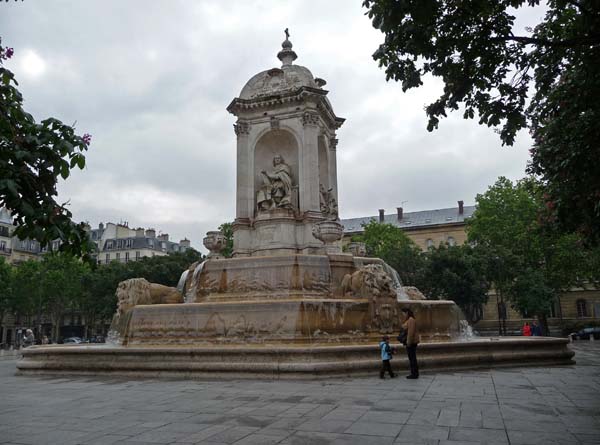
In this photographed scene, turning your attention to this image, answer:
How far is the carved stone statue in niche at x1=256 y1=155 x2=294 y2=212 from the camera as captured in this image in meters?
18.4

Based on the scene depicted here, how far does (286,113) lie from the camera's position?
1914cm

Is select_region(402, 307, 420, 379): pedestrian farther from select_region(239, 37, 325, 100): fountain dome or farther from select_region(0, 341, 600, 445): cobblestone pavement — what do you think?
select_region(239, 37, 325, 100): fountain dome

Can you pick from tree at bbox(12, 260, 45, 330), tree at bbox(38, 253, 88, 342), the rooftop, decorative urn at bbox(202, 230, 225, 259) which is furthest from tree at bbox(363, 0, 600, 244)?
the rooftop

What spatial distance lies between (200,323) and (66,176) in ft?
28.2

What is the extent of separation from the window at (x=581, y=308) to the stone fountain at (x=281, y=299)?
52.7 m

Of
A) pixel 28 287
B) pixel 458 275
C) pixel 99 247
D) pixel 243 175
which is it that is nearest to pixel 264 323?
pixel 243 175

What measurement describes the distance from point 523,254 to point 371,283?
36.7m

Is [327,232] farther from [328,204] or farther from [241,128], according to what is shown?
[241,128]

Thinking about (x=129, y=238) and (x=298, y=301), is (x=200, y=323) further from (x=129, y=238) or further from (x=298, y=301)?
(x=129, y=238)

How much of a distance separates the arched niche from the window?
55.3 m

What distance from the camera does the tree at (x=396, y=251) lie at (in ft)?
163

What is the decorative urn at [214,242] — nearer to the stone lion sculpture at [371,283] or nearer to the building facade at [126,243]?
the stone lion sculpture at [371,283]

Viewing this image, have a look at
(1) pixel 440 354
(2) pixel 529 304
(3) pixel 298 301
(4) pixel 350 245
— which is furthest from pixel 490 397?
(2) pixel 529 304

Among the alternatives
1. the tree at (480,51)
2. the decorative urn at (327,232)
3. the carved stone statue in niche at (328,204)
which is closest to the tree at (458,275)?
the carved stone statue in niche at (328,204)
